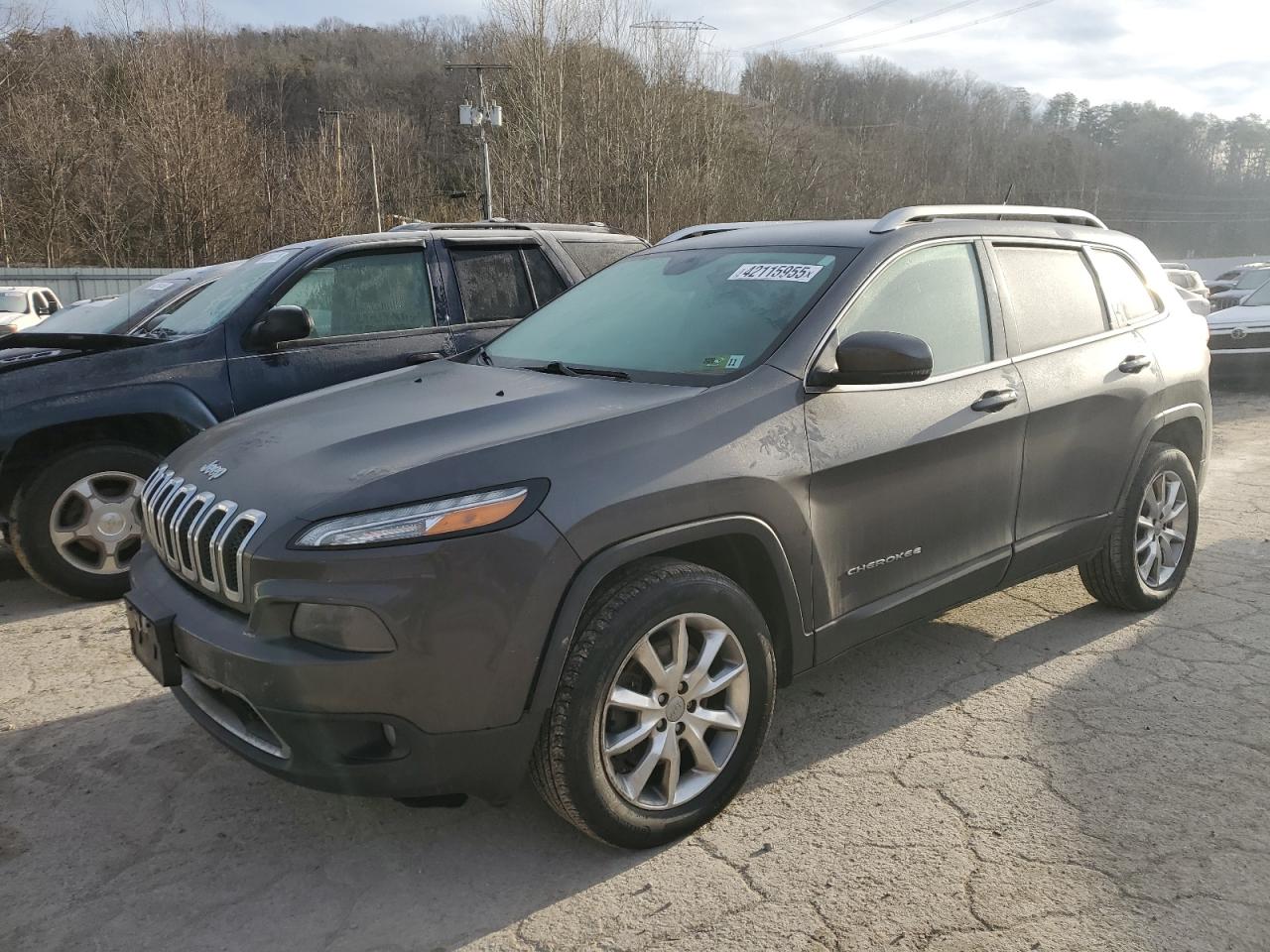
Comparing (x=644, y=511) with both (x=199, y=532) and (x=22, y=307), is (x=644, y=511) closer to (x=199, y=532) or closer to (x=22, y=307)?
(x=199, y=532)

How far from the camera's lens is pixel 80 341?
4.70m

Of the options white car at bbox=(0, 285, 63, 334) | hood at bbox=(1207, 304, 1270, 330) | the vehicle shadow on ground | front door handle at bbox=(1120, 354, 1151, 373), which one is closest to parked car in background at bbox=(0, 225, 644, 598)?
the vehicle shadow on ground

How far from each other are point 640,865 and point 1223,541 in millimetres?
4540

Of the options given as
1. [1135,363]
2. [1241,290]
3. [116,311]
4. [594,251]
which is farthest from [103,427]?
[1241,290]

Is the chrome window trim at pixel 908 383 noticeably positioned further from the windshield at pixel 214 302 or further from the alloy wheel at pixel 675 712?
the windshield at pixel 214 302

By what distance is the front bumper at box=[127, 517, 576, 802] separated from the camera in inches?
87.4

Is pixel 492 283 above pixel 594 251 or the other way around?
the other way around

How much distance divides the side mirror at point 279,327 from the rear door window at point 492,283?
0.98 m

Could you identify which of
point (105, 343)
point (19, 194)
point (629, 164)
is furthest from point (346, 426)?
point (19, 194)

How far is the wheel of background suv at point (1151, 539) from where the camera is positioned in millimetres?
4133

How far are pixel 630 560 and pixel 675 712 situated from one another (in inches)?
17.2

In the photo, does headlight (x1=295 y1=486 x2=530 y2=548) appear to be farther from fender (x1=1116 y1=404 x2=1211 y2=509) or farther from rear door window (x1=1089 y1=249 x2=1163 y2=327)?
rear door window (x1=1089 y1=249 x2=1163 y2=327)

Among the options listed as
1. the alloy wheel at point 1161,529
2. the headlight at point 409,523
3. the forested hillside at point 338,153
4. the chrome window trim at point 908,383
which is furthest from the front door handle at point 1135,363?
the forested hillside at point 338,153

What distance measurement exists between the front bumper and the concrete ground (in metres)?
0.38
